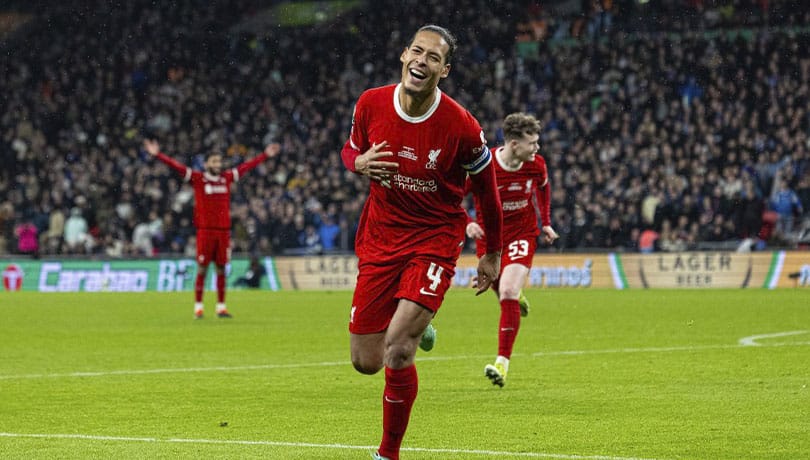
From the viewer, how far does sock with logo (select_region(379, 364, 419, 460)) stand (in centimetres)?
674

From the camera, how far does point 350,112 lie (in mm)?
39344

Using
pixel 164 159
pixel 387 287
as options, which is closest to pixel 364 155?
pixel 387 287

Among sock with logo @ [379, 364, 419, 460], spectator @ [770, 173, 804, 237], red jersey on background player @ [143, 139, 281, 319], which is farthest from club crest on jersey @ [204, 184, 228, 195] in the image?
sock with logo @ [379, 364, 419, 460]

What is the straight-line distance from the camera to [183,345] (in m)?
15.4

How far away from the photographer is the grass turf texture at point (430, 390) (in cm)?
764

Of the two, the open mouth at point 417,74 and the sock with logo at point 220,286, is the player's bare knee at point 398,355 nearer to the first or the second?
the open mouth at point 417,74

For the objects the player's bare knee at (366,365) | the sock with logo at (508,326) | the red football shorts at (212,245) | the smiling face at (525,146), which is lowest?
the red football shorts at (212,245)

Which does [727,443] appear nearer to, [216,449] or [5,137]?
[216,449]

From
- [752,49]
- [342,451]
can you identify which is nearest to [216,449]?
[342,451]

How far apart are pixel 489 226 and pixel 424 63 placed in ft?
3.09

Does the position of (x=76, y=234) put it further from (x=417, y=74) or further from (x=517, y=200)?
(x=417, y=74)

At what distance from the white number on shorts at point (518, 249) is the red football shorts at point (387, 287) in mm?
5112

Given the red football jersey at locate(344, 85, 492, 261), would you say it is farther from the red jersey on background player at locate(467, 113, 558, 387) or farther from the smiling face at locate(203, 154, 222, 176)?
the smiling face at locate(203, 154, 222, 176)

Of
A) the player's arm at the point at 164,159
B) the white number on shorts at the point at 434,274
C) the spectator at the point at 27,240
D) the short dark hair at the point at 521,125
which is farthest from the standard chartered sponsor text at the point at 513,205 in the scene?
the spectator at the point at 27,240
